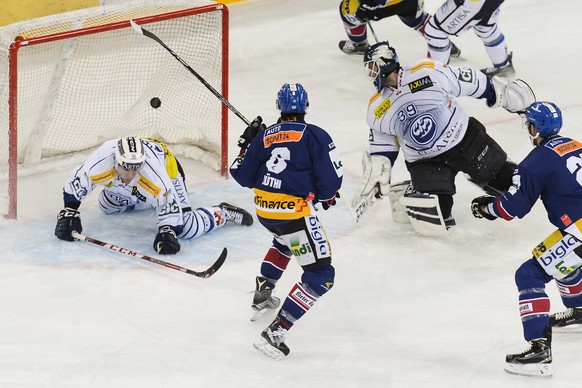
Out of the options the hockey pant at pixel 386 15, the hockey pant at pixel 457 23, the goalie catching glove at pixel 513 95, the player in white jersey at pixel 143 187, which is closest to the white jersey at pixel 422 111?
the goalie catching glove at pixel 513 95

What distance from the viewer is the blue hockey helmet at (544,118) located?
15.6ft

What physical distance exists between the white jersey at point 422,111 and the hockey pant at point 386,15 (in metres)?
2.10

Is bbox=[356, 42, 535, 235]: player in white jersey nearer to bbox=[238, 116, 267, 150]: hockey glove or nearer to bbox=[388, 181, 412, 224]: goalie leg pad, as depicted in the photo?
bbox=[388, 181, 412, 224]: goalie leg pad

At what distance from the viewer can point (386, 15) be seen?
8.09 meters

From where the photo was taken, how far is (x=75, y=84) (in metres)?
6.87

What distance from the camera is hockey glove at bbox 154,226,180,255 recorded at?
5812 mm

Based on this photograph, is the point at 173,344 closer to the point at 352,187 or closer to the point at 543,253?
the point at 543,253

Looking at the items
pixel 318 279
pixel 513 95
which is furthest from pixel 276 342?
pixel 513 95

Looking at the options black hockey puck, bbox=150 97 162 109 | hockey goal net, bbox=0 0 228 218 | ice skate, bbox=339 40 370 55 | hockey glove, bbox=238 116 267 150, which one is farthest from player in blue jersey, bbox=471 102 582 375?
ice skate, bbox=339 40 370 55

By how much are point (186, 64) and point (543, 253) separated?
2.55 meters

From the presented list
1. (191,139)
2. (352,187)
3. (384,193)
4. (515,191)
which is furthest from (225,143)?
(515,191)

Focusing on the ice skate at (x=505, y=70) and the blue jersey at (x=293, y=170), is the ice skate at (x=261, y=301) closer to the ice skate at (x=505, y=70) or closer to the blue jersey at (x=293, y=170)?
the blue jersey at (x=293, y=170)

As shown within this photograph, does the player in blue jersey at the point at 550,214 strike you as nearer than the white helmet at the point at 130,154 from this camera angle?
Yes

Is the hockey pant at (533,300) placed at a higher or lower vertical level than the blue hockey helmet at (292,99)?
lower
